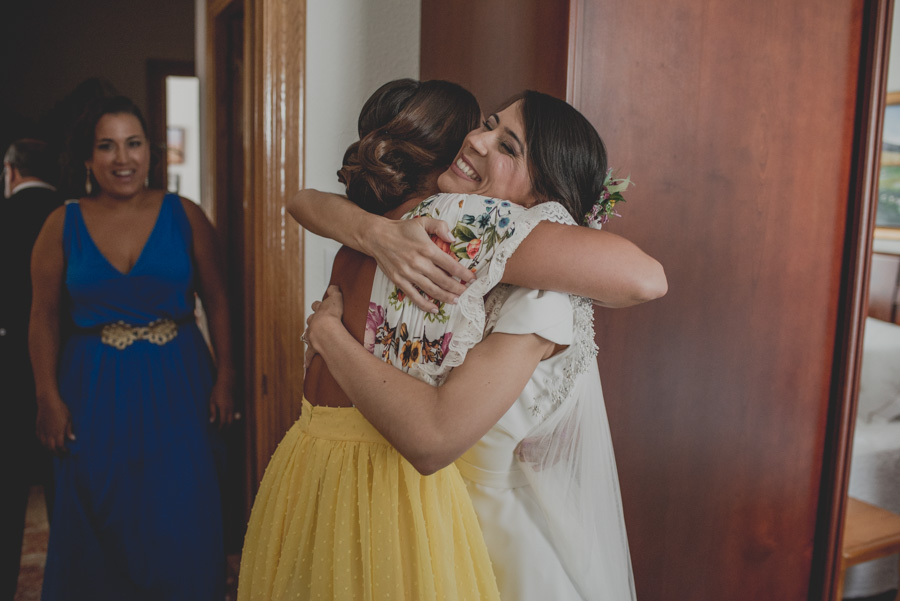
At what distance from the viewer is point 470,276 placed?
922 millimetres

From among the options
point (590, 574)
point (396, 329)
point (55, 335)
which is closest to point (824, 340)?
point (590, 574)

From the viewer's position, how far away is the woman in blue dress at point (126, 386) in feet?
6.51

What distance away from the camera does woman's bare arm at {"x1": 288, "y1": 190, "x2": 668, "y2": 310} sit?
89 centimetres

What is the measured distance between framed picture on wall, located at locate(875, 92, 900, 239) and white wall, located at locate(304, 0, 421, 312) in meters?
1.33

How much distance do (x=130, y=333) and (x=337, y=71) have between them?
1.00 m

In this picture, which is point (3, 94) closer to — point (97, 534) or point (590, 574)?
point (97, 534)

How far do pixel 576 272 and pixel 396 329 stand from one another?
0.28 m

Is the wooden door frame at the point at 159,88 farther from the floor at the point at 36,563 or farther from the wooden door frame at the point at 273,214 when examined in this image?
the wooden door frame at the point at 273,214

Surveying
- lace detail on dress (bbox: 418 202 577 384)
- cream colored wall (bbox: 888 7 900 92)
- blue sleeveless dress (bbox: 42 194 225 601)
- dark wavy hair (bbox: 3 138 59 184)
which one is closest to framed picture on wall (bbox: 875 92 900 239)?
cream colored wall (bbox: 888 7 900 92)

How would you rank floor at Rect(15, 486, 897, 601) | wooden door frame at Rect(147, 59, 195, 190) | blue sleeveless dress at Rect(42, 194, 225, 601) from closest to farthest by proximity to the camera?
1. blue sleeveless dress at Rect(42, 194, 225, 601)
2. floor at Rect(15, 486, 897, 601)
3. wooden door frame at Rect(147, 59, 195, 190)

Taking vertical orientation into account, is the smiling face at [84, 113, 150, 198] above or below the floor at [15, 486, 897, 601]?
above

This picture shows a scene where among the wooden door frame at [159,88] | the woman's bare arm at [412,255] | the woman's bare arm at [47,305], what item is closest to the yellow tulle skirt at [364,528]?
the woman's bare arm at [412,255]

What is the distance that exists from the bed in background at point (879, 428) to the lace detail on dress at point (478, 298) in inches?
64.7

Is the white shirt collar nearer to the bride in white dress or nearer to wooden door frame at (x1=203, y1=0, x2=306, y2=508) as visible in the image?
wooden door frame at (x1=203, y1=0, x2=306, y2=508)
